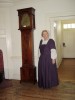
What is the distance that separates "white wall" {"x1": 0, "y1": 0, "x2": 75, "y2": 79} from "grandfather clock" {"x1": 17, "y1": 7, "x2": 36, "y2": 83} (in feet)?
0.63

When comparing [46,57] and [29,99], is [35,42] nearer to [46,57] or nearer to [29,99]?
[46,57]

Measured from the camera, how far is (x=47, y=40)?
12.8ft

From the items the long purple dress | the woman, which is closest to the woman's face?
the woman

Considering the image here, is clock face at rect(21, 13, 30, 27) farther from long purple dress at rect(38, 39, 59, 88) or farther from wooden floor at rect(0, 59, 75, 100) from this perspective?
wooden floor at rect(0, 59, 75, 100)

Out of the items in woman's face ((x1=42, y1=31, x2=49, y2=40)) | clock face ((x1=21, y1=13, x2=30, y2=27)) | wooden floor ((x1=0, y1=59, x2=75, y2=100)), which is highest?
clock face ((x1=21, y1=13, x2=30, y2=27))

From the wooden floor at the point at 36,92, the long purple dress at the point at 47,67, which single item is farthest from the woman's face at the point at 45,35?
the wooden floor at the point at 36,92

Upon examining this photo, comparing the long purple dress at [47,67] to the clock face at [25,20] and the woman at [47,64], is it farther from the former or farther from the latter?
the clock face at [25,20]

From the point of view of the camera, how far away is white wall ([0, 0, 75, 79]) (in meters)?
4.08

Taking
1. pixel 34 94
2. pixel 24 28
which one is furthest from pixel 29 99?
pixel 24 28

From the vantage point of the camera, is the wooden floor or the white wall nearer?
the wooden floor

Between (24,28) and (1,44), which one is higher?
(24,28)

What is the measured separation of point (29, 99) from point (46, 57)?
1113 millimetres

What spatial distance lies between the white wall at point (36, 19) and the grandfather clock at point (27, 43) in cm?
19

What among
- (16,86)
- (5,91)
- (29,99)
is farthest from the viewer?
(16,86)
